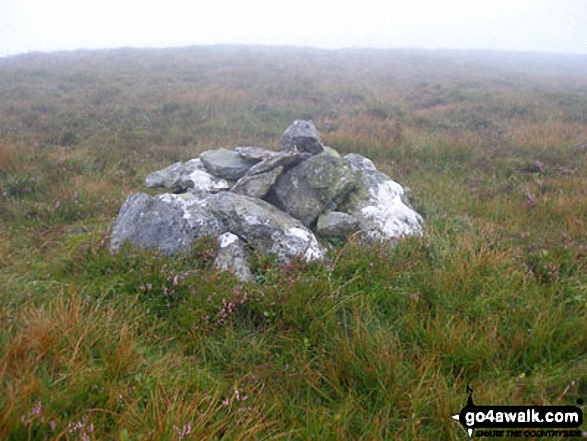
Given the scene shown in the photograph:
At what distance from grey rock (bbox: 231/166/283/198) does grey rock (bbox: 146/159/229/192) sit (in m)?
0.52

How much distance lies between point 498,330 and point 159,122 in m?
11.4

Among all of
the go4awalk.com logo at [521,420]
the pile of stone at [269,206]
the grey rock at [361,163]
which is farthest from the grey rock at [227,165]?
the go4awalk.com logo at [521,420]

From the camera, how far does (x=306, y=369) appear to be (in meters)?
2.97

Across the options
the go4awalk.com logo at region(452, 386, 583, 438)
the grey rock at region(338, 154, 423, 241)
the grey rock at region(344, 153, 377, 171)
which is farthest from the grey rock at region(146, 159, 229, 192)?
the go4awalk.com logo at region(452, 386, 583, 438)

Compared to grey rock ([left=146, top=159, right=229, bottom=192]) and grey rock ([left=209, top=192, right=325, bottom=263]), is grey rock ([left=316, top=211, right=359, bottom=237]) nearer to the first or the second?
grey rock ([left=209, top=192, right=325, bottom=263])

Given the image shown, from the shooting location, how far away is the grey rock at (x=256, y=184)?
5.44 metres

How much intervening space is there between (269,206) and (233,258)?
48.0 inches

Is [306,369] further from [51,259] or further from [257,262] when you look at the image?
[51,259]

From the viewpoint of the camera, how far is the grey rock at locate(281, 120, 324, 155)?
6148 millimetres

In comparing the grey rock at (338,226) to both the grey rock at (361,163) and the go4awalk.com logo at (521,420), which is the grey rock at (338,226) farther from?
the go4awalk.com logo at (521,420)

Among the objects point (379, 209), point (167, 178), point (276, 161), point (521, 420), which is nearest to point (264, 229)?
point (276, 161)

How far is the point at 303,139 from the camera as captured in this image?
242 inches

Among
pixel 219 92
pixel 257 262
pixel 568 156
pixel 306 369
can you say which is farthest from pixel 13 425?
pixel 219 92

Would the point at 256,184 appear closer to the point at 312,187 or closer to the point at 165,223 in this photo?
the point at 312,187
